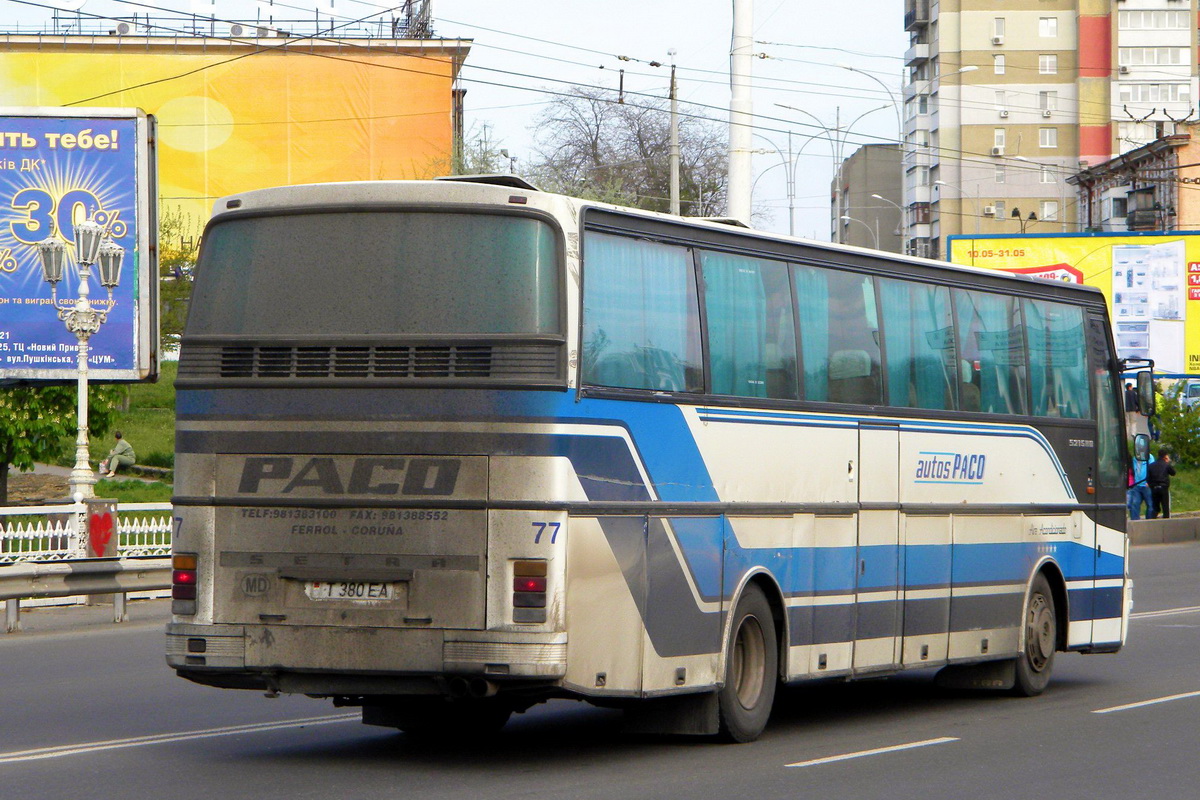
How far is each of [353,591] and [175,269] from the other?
52.9 metres

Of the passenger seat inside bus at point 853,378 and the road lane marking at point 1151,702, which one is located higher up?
the passenger seat inside bus at point 853,378

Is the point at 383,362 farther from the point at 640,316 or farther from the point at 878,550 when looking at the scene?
the point at 878,550

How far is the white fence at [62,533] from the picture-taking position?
19281 mm

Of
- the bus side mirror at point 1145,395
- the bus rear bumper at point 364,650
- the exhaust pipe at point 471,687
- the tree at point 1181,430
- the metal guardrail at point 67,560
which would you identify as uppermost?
the bus side mirror at point 1145,395

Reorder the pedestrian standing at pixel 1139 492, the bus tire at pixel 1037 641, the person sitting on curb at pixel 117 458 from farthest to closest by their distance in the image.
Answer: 1. the pedestrian standing at pixel 1139 492
2. the person sitting on curb at pixel 117 458
3. the bus tire at pixel 1037 641

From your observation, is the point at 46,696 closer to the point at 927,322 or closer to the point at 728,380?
the point at 728,380

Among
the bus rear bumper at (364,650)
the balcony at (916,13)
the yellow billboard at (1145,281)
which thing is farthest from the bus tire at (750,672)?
the balcony at (916,13)

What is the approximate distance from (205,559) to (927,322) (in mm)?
5808

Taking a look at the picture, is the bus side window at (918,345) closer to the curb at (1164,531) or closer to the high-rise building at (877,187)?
the curb at (1164,531)

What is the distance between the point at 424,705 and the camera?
34.0ft

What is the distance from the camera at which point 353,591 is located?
8.95 m

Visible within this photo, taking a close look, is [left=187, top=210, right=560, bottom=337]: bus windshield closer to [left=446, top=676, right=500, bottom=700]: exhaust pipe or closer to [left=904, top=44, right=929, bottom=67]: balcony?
[left=446, top=676, right=500, bottom=700]: exhaust pipe

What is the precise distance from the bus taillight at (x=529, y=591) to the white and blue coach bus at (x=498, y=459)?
0.02 m

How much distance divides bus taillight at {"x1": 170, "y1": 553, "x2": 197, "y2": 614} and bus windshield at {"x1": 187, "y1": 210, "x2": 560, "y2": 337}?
1260 mm
